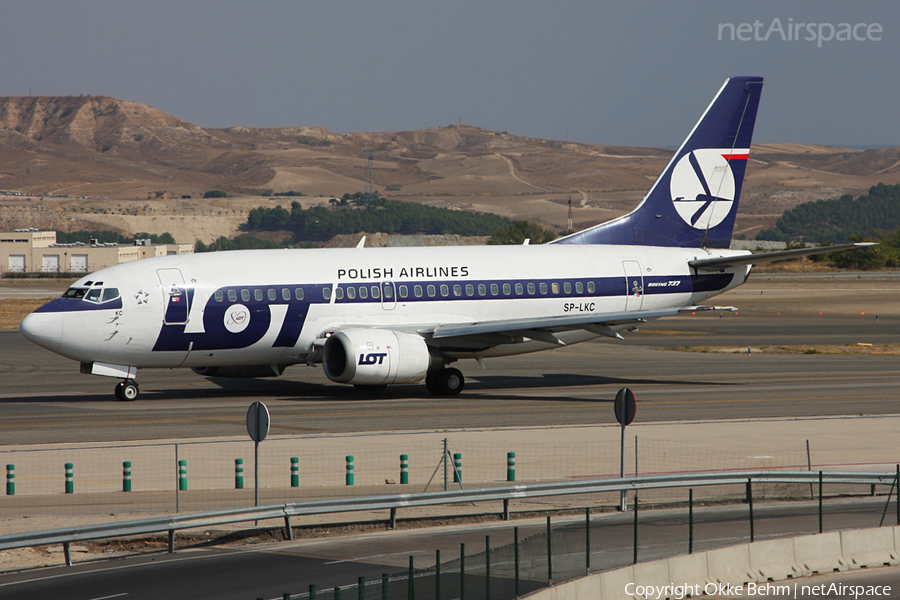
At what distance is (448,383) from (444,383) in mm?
143

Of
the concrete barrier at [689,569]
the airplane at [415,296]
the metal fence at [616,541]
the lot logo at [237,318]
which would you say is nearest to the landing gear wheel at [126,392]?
the airplane at [415,296]

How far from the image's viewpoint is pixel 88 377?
45.4 meters

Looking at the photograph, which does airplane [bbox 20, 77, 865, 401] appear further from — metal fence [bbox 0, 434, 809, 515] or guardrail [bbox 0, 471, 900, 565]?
guardrail [bbox 0, 471, 900, 565]

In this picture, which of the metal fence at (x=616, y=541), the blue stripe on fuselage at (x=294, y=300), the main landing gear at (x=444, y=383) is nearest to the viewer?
the metal fence at (x=616, y=541)

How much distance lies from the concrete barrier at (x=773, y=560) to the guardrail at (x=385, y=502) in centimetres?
157

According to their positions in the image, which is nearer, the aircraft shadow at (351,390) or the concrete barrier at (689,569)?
the concrete barrier at (689,569)

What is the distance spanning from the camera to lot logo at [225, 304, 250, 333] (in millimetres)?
37094

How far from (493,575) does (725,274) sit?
105 feet

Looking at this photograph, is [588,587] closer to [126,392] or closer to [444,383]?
[444,383]

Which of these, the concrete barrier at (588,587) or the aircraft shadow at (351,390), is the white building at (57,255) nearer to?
the aircraft shadow at (351,390)

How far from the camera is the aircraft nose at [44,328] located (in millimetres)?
35219

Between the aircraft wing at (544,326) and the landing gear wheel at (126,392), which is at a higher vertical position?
the aircraft wing at (544,326)

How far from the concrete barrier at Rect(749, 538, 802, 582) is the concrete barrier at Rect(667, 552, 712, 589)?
1101mm

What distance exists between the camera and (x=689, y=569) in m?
17.5
